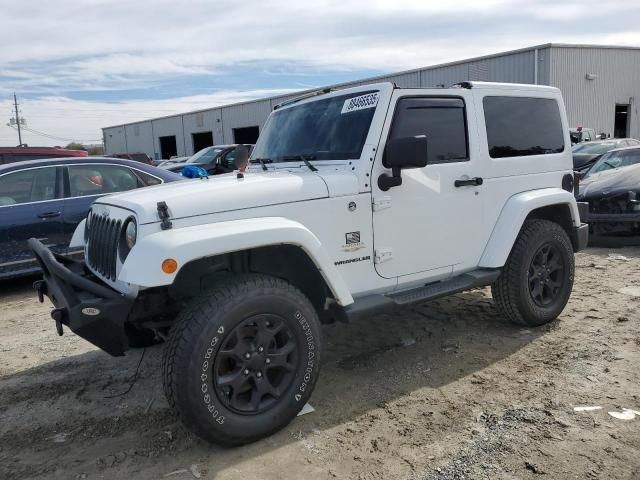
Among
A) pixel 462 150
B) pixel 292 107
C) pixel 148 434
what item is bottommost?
pixel 148 434

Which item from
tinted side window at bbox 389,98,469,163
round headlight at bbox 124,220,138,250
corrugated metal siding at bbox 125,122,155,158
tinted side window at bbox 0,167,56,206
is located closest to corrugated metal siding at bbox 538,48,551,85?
tinted side window at bbox 389,98,469,163

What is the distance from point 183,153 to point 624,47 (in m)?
30.9

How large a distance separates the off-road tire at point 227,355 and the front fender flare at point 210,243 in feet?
0.80

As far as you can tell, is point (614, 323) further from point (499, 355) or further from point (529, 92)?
point (529, 92)

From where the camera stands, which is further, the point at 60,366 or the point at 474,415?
the point at 60,366

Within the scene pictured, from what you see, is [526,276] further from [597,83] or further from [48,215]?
[597,83]

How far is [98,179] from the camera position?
22.5 ft

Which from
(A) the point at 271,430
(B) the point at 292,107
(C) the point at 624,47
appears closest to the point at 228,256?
(A) the point at 271,430

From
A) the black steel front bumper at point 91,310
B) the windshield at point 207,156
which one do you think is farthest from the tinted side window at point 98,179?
the windshield at point 207,156

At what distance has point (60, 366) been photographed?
4.41 meters

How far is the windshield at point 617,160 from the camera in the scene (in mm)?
10016

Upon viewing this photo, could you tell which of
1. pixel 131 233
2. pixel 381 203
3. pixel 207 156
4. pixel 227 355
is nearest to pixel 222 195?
pixel 131 233

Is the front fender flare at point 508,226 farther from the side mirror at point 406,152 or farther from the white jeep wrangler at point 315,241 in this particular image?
the side mirror at point 406,152

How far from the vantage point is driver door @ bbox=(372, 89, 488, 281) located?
370cm
